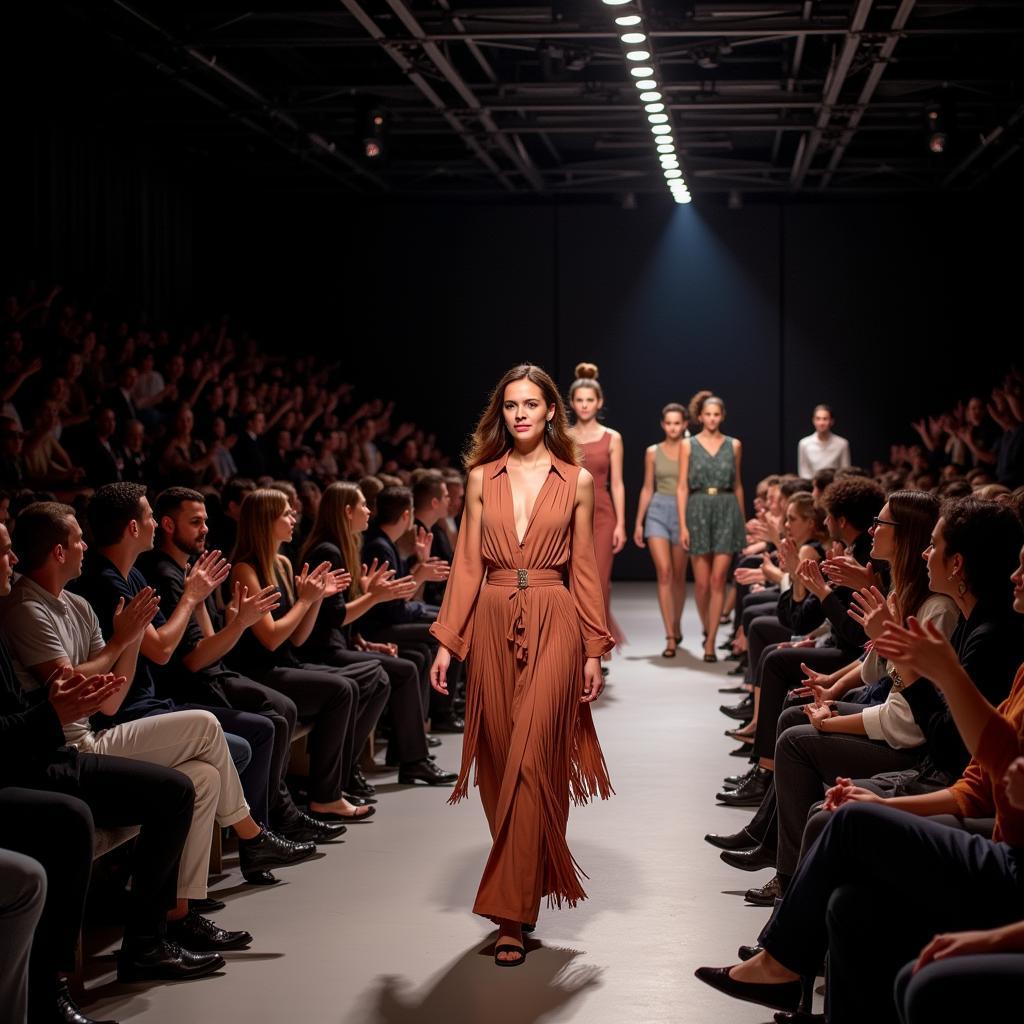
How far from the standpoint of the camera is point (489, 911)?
3.19 metres

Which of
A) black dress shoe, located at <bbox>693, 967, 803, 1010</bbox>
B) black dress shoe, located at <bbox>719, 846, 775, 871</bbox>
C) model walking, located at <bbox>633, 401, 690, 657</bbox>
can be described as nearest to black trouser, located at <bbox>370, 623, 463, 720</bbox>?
black dress shoe, located at <bbox>719, 846, 775, 871</bbox>

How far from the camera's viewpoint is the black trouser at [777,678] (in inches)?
178

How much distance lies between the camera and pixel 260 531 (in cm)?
427

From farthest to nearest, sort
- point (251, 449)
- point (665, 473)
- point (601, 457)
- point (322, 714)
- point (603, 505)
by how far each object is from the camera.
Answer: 1. point (251, 449)
2. point (665, 473)
3. point (603, 505)
4. point (601, 457)
5. point (322, 714)

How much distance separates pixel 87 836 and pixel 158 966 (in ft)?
1.64

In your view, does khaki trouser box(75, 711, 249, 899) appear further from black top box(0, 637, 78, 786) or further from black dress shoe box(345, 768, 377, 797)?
black dress shoe box(345, 768, 377, 797)

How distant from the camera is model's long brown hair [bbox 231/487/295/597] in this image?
428 cm

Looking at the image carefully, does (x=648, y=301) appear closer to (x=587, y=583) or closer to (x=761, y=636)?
(x=761, y=636)

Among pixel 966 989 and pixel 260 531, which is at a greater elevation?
pixel 260 531

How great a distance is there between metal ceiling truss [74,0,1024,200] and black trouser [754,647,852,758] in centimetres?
434

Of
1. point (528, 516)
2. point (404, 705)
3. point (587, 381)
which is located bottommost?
point (404, 705)

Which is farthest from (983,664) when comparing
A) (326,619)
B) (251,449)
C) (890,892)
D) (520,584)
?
(251,449)

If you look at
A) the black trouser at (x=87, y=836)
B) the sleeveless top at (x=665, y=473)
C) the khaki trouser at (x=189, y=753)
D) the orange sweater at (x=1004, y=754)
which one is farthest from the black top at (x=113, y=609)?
the sleeveless top at (x=665, y=473)

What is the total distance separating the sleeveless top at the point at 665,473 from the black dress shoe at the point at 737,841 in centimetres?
446
